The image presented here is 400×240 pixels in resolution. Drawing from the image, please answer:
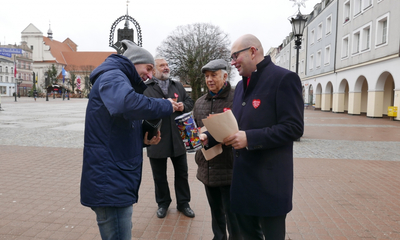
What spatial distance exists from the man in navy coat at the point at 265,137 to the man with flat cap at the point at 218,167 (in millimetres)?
700

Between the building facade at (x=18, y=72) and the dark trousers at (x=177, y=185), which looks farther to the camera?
the building facade at (x=18, y=72)

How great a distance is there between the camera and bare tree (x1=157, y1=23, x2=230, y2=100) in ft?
116

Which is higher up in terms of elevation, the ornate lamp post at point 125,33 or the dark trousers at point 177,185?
the ornate lamp post at point 125,33

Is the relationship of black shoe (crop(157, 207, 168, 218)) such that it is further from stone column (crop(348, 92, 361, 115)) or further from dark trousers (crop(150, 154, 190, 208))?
stone column (crop(348, 92, 361, 115))

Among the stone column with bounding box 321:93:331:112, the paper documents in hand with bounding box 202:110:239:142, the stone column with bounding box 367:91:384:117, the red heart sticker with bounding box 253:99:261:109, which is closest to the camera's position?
the paper documents in hand with bounding box 202:110:239:142

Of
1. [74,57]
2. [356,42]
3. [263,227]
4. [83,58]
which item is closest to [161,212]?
[263,227]

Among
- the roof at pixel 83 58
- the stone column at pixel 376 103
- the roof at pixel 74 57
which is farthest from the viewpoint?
the roof at pixel 83 58

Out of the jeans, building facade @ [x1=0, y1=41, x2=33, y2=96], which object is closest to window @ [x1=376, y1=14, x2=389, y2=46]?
the jeans

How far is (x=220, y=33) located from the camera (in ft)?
122

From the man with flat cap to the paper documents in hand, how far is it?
3.26 feet

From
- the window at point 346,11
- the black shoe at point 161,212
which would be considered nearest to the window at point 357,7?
the window at point 346,11

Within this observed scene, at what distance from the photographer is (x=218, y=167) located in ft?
9.76

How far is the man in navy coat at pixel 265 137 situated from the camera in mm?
1986

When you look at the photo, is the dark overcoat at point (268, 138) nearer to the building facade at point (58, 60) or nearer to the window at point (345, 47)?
the window at point (345, 47)
